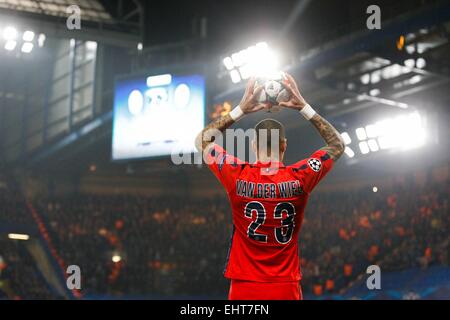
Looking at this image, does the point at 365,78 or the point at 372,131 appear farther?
the point at 372,131

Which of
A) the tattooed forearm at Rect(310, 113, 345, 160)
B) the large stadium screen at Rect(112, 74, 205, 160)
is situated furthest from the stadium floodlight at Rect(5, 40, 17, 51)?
the tattooed forearm at Rect(310, 113, 345, 160)

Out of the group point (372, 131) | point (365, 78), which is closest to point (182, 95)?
point (365, 78)

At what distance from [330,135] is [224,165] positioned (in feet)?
2.05

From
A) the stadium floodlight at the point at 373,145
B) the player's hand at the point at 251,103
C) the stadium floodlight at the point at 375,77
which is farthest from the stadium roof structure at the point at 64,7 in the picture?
the player's hand at the point at 251,103

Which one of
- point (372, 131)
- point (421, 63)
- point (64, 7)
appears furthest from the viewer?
point (64, 7)

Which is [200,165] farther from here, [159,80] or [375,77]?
[375,77]

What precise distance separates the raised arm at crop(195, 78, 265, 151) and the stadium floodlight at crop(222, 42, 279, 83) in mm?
13140

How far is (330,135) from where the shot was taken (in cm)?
358

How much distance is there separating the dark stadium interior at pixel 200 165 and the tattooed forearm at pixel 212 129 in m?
11.8

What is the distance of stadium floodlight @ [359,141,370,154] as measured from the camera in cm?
2181

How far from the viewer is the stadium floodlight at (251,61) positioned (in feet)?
57.1

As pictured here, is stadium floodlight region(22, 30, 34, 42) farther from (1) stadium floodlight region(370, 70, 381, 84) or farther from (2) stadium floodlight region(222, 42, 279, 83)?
(1) stadium floodlight region(370, 70, 381, 84)

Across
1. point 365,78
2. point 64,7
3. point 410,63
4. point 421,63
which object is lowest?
point 410,63

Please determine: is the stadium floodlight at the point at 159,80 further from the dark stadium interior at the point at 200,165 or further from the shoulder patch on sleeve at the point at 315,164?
the shoulder patch on sleeve at the point at 315,164
